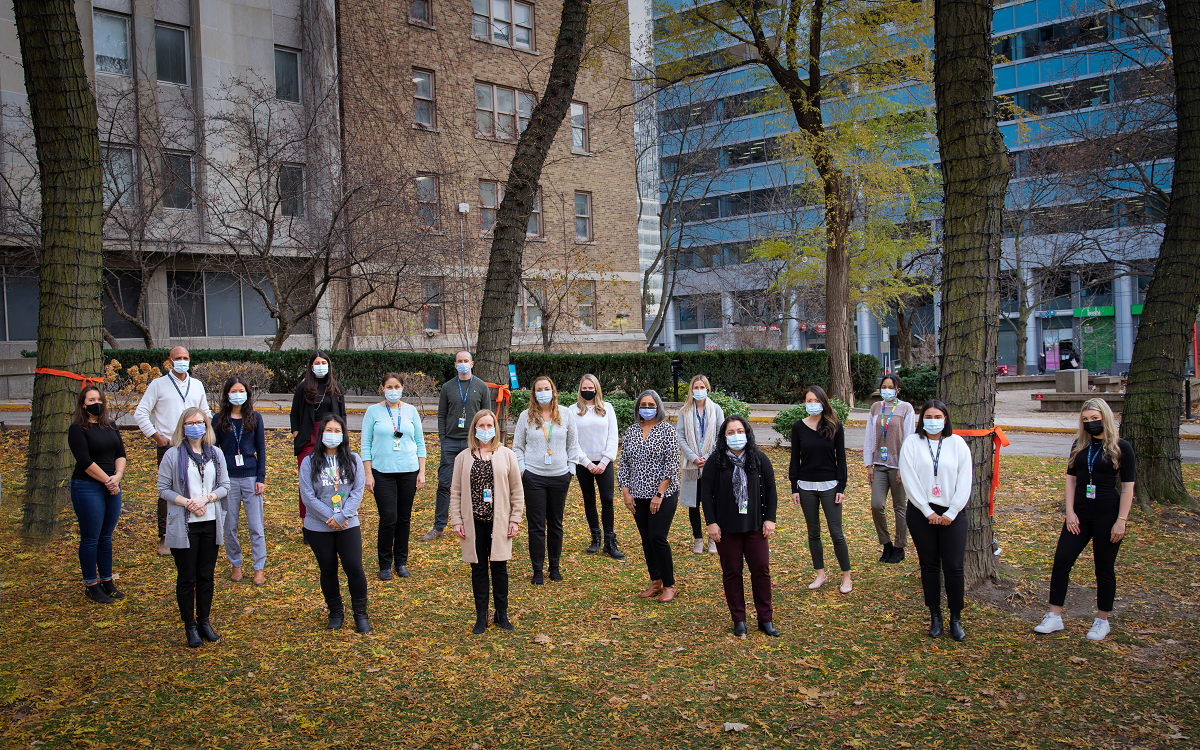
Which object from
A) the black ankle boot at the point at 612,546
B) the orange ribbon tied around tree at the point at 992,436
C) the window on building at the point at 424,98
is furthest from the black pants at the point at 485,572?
the window on building at the point at 424,98

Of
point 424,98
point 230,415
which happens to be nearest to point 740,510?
point 230,415

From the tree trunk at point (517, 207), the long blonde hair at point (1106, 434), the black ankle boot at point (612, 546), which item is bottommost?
the black ankle boot at point (612, 546)

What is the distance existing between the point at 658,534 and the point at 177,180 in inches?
858

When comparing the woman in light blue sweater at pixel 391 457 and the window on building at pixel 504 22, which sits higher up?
the window on building at pixel 504 22

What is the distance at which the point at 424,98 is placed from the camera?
29156mm

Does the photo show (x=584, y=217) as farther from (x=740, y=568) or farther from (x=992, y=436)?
(x=740, y=568)

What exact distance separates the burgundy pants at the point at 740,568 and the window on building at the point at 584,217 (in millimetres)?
28713

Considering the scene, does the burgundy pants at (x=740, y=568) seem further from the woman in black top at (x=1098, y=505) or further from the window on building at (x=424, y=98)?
the window on building at (x=424, y=98)

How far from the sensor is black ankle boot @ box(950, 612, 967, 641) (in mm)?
5977

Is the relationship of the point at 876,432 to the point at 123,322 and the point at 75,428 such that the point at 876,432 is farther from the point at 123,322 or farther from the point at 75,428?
the point at 123,322

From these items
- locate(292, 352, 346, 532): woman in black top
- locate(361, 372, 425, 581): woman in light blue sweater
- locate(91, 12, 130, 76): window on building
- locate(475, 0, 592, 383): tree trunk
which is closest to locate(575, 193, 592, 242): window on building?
locate(91, 12, 130, 76): window on building

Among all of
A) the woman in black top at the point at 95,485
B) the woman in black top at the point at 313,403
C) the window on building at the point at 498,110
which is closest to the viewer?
the woman in black top at the point at 95,485

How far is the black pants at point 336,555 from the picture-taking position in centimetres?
601

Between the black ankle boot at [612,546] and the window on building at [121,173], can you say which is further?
the window on building at [121,173]
